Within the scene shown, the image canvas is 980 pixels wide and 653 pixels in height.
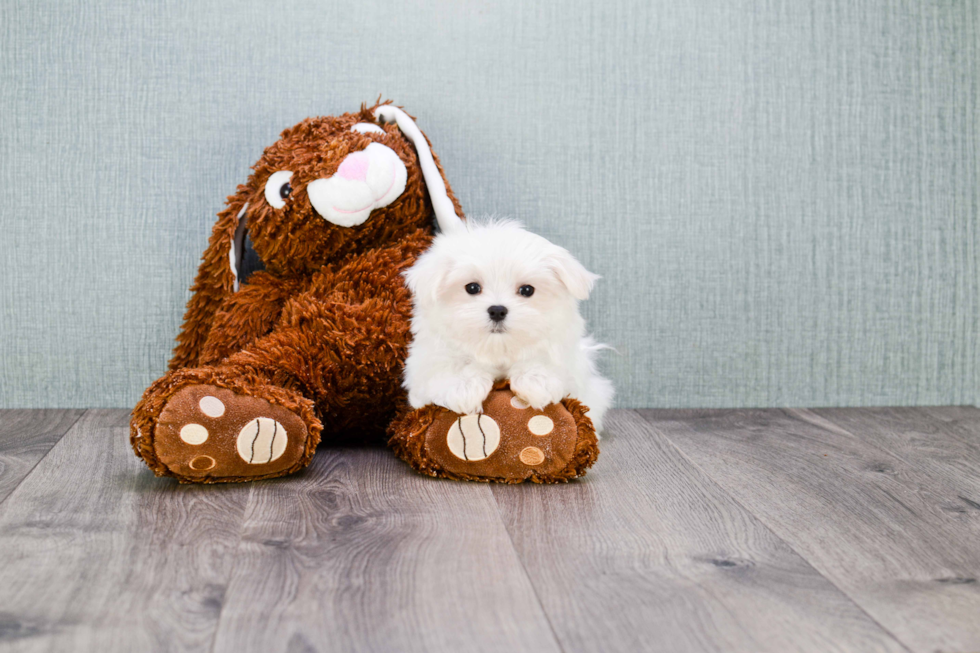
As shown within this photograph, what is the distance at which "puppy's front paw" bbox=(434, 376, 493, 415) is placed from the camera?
107 cm

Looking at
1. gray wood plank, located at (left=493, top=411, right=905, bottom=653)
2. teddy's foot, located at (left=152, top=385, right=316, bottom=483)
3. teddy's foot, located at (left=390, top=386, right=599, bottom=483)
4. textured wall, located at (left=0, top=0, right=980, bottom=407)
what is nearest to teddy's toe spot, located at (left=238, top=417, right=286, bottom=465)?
teddy's foot, located at (left=152, top=385, right=316, bottom=483)

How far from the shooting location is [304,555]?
84 centimetres

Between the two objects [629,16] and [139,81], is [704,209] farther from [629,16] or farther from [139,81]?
[139,81]

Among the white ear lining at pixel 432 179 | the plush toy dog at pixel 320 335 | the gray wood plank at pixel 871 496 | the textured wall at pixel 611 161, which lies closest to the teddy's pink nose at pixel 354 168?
the plush toy dog at pixel 320 335

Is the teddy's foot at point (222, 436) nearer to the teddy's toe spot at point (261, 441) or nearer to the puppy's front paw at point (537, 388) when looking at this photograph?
the teddy's toe spot at point (261, 441)

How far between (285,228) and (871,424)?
109 centimetres

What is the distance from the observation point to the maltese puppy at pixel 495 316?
1.07m

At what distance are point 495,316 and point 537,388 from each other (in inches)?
4.3

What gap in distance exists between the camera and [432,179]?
4.41 feet

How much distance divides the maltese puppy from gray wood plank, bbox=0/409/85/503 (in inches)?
21.8

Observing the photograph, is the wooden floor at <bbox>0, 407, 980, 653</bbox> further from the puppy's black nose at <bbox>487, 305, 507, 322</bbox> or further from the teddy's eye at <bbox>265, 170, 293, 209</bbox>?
the teddy's eye at <bbox>265, 170, 293, 209</bbox>

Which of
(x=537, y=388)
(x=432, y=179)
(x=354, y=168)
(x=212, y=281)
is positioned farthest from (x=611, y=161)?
(x=212, y=281)

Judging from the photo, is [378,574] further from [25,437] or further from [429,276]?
[25,437]

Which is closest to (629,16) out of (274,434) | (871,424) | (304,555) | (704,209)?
(704,209)
